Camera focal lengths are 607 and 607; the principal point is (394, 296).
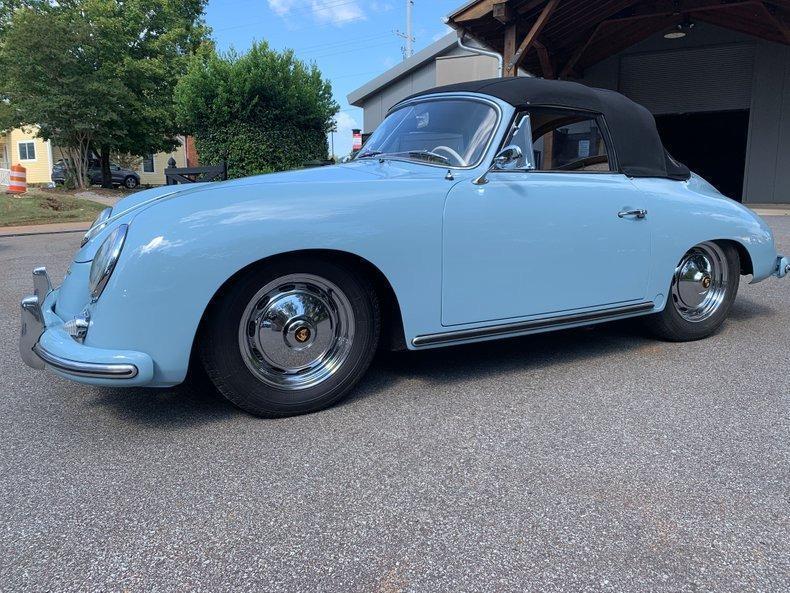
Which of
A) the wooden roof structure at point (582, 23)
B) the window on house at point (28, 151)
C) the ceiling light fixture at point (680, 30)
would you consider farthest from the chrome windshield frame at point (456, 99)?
the window on house at point (28, 151)

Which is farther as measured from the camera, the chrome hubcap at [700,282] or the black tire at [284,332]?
the chrome hubcap at [700,282]

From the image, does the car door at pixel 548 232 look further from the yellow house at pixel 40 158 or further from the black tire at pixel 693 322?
the yellow house at pixel 40 158

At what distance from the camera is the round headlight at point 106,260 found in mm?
2432

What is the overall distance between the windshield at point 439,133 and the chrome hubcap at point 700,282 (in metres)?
1.63

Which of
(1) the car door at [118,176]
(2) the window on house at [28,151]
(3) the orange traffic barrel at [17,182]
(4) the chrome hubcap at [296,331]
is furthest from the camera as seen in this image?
(2) the window on house at [28,151]

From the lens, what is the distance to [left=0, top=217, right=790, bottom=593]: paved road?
1.77m

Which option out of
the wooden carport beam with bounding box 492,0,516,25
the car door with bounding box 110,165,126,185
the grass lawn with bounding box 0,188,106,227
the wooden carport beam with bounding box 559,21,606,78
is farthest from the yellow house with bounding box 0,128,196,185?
the wooden carport beam with bounding box 492,0,516,25

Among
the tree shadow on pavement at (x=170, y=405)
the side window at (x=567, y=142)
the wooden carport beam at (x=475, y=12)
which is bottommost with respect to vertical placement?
the tree shadow on pavement at (x=170, y=405)

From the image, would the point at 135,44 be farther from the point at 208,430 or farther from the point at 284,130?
the point at 208,430

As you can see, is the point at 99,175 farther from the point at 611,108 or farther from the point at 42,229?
the point at 611,108

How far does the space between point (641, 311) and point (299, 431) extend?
2188mm

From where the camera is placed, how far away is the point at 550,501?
6.97 ft

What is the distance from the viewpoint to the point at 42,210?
14727 mm

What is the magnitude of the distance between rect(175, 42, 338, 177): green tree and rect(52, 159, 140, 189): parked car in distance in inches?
745
